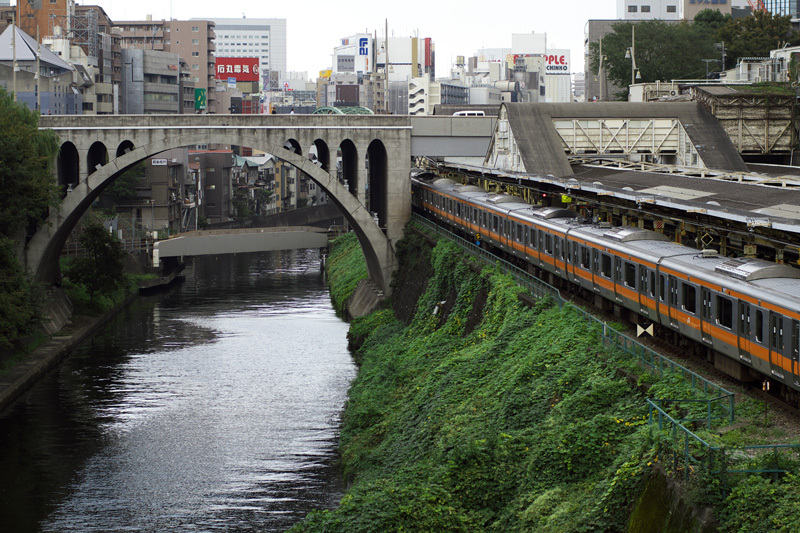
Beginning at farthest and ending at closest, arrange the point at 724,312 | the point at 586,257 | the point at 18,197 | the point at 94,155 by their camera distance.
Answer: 1. the point at 94,155
2. the point at 18,197
3. the point at 586,257
4. the point at 724,312

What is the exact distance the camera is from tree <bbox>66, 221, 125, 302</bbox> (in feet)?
192

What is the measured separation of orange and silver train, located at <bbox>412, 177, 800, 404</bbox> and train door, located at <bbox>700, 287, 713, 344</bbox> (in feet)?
0.07

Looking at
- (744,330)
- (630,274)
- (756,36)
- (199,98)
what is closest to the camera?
(744,330)

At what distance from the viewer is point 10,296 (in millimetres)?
39625

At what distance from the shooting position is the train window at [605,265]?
28750 mm

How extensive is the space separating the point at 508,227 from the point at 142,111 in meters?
78.2

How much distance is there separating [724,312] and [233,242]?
57611 mm

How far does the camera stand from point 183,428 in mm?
36062

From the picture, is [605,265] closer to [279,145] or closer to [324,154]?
[279,145]

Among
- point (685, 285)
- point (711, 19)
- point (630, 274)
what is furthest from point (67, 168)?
point (711, 19)

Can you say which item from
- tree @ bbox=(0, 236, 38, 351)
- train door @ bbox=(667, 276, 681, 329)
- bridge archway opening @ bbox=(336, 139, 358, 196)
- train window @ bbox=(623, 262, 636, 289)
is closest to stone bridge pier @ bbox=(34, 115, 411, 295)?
bridge archway opening @ bbox=(336, 139, 358, 196)

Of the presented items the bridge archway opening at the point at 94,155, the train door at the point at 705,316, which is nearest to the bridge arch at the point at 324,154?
the bridge archway opening at the point at 94,155

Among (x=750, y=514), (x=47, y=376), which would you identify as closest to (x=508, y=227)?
(x=47, y=376)

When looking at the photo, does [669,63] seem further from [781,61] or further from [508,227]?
[508,227]
